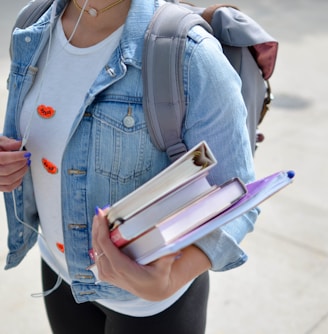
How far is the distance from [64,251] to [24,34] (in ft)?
1.77

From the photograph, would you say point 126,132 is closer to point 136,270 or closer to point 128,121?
point 128,121

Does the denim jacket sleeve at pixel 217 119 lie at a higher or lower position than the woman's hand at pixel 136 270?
higher

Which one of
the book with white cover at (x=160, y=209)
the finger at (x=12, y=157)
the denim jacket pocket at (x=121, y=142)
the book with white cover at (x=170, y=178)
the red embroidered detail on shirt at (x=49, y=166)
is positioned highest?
the book with white cover at (x=170, y=178)

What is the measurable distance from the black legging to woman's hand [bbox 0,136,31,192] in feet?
1.19

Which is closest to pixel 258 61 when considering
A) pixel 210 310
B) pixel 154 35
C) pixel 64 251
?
pixel 154 35

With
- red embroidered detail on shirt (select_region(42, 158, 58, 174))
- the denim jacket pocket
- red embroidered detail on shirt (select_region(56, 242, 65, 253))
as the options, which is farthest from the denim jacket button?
red embroidered detail on shirt (select_region(56, 242, 65, 253))

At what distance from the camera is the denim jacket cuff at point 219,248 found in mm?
1266

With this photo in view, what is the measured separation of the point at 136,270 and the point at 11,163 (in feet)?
1.63

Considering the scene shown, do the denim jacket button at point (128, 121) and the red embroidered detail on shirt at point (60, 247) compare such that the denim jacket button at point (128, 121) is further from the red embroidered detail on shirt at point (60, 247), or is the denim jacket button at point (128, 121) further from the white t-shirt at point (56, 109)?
the red embroidered detail on shirt at point (60, 247)

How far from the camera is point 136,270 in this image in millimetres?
1111

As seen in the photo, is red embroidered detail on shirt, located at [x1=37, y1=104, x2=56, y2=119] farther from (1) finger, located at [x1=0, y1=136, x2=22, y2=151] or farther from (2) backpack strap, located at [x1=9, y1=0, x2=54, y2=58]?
(2) backpack strap, located at [x1=9, y1=0, x2=54, y2=58]

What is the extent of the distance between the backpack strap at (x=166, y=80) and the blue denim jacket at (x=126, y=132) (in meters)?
0.02

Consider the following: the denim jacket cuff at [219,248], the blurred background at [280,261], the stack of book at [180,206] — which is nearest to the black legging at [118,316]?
the denim jacket cuff at [219,248]

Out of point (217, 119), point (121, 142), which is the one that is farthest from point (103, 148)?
point (217, 119)
